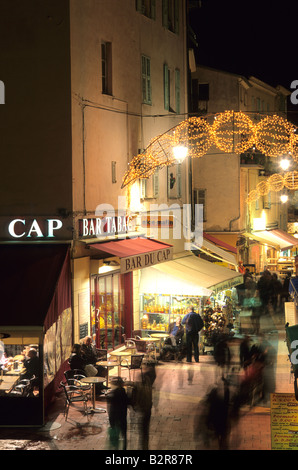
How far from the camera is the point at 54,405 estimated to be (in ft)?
50.8

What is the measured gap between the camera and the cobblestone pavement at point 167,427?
12.4 meters

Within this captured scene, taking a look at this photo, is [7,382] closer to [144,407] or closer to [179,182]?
[144,407]

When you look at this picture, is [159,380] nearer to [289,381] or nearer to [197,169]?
[289,381]

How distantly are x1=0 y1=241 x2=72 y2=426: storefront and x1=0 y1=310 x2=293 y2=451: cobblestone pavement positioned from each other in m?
0.57

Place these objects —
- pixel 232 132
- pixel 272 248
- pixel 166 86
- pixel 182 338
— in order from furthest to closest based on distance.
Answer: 1. pixel 272 248
2. pixel 232 132
3. pixel 166 86
4. pixel 182 338

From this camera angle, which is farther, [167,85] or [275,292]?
[275,292]

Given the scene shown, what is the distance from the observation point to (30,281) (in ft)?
50.3

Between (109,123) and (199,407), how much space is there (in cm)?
875

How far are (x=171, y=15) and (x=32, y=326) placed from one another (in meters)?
16.2

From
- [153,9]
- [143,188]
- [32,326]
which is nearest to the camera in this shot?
[32,326]

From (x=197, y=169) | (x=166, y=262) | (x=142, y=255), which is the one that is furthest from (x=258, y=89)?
(x=142, y=255)

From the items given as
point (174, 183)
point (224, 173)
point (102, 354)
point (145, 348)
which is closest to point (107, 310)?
point (145, 348)

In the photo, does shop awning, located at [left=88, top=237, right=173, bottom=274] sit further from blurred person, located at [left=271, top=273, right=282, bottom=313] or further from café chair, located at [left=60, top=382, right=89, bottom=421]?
blurred person, located at [left=271, top=273, right=282, bottom=313]

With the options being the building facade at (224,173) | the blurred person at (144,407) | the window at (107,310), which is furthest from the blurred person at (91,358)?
the building facade at (224,173)
